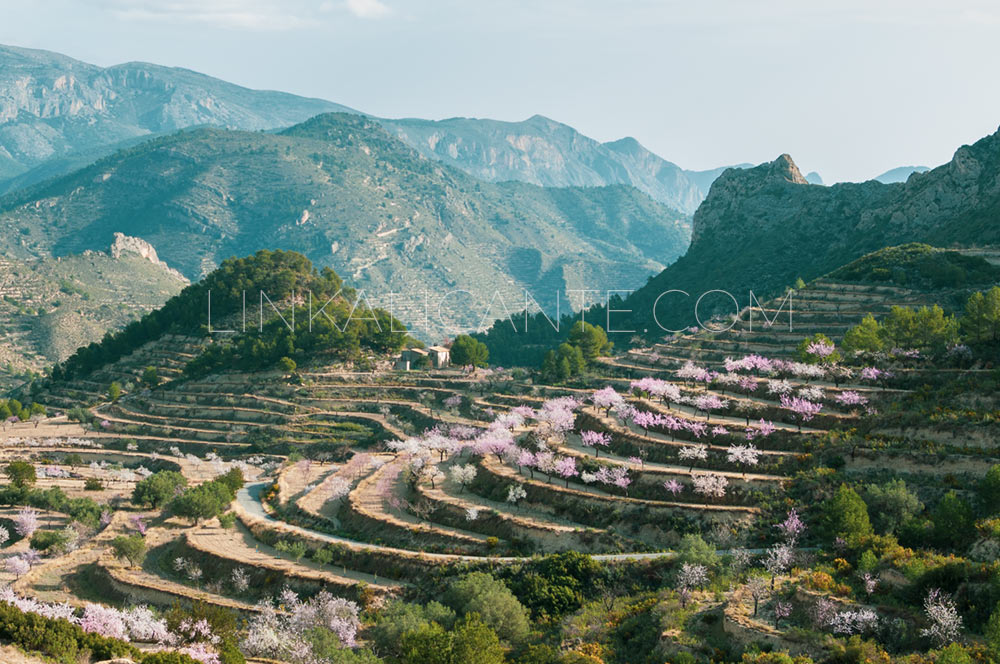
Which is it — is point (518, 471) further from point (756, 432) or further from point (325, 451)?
point (325, 451)

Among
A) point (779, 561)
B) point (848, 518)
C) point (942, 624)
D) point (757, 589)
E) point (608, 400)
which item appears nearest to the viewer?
point (942, 624)

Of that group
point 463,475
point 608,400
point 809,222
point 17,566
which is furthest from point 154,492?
point 809,222

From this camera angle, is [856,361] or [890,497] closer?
A: [890,497]

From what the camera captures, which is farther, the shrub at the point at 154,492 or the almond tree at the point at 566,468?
the shrub at the point at 154,492

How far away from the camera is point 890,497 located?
4500 cm

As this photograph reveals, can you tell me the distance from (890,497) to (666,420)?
16.1 metres

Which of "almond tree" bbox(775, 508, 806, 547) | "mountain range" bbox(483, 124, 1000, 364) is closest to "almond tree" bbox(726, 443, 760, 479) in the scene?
"almond tree" bbox(775, 508, 806, 547)

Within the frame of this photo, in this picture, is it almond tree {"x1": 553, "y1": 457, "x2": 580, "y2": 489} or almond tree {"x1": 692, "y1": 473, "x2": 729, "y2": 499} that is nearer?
almond tree {"x1": 692, "y1": 473, "x2": 729, "y2": 499}

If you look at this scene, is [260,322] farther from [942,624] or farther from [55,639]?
[942,624]

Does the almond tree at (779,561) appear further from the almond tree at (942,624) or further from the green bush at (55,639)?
the green bush at (55,639)

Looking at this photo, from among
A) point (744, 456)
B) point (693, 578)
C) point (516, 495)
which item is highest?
point (744, 456)

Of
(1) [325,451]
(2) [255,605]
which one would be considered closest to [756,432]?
(2) [255,605]

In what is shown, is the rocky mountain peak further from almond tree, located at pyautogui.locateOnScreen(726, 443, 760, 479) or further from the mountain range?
almond tree, located at pyautogui.locateOnScreen(726, 443, 760, 479)

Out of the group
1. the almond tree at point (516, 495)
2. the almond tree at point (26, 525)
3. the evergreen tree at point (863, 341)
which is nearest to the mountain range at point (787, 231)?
the evergreen tree at point (863, 341)
